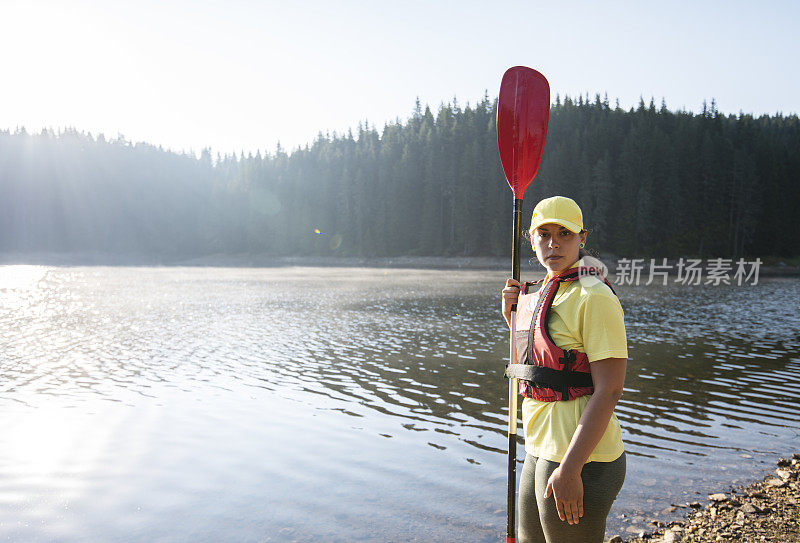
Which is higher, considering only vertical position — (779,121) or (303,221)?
(779,121)

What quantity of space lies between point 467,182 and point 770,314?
7055 centimetres

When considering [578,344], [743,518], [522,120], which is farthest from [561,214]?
[743,518]

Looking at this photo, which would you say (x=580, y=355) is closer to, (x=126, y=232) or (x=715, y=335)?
(x=715, y=335)

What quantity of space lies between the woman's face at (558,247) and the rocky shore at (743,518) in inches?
128

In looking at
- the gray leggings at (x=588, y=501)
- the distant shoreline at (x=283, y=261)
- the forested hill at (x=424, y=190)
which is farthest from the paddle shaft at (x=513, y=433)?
the forested hill at (x=424, y=190)

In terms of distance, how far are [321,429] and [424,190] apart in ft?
304

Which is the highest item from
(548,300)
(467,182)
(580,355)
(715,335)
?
(467,182)

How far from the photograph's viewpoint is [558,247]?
271cm

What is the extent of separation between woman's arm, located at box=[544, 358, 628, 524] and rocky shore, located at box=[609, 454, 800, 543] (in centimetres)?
289

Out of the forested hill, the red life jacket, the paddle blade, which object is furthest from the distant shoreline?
the red life jacket

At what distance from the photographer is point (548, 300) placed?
2629 millimetres

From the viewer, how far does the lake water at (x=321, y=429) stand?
19.2 feet

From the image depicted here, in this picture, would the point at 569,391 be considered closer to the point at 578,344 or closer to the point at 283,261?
the point at 578,344

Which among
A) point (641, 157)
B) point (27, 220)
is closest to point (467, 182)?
point (641, 157)
